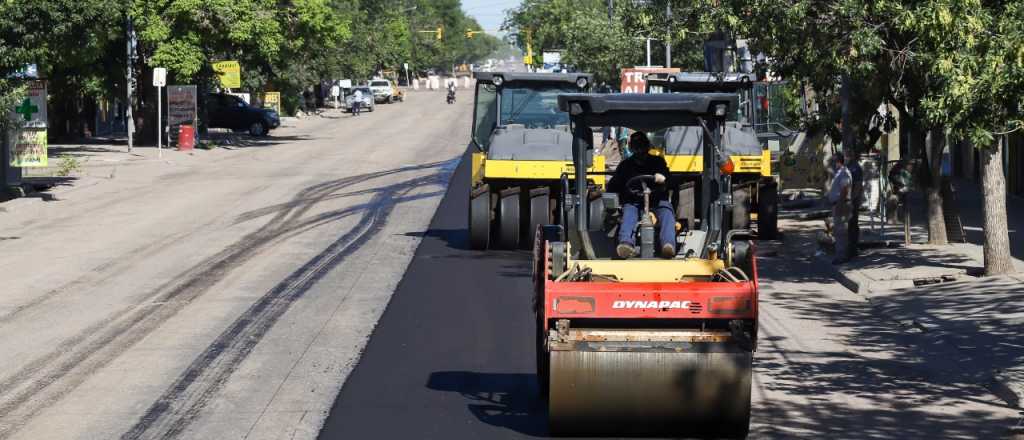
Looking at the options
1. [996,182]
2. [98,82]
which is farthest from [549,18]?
[996,182]

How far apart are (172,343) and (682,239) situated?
5.74 metres

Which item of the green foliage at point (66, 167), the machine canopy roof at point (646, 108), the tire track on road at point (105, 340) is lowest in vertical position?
the tire track on road at point (105, 340)

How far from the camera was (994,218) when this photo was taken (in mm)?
18938

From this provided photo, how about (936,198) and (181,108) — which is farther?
(181,108)

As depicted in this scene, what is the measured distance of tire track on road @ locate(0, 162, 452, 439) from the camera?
11953 millimetres

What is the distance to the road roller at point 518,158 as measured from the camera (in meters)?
22.4

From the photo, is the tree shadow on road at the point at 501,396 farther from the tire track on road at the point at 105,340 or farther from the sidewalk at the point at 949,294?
the sidewalk at the point at 949,294

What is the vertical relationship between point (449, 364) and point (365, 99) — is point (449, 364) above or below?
below

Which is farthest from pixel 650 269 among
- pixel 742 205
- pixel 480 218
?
pixel 742 205

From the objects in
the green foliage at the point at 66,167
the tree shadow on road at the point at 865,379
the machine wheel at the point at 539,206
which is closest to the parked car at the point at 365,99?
the green foliage at the point at 66,167

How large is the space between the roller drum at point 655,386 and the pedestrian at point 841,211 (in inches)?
478

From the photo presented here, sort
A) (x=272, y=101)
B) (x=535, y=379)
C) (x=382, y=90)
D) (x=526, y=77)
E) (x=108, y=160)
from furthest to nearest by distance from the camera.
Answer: (x=382, y=90)
(x=272, y=101)
(x=108, y=160)
(x=526, y=77)
(x=535, y=379)

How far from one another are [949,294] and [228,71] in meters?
39.4

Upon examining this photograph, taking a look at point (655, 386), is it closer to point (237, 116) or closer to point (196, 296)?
point (196, 296)
